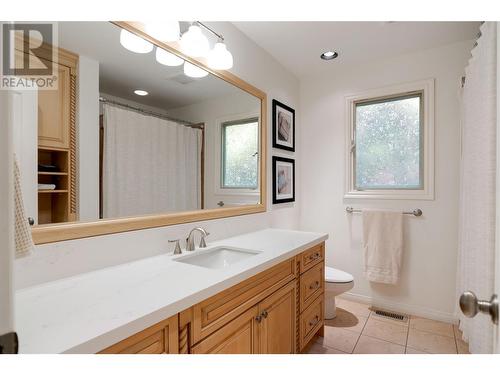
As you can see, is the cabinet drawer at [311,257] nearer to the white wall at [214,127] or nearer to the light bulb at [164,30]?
the white wall at [214,127]

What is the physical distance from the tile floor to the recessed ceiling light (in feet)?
7.68

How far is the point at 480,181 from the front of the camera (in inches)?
55.7

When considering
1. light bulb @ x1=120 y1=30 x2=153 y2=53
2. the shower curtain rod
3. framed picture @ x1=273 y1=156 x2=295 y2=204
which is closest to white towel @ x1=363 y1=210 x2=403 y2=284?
framed picture @ x1=273 y1=156 x2=295 y2=204

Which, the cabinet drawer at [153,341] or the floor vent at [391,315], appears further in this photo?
the floor vent at [391,315]

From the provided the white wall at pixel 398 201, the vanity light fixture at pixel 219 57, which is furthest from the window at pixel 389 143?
the vanity light fixture at pixel 219 57

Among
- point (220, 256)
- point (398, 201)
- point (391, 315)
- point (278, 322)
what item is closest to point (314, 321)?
point (278, 322)

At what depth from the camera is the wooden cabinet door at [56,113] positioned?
1.00 meters

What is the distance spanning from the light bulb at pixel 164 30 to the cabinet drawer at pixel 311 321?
1783mm

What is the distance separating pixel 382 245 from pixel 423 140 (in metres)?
1.00

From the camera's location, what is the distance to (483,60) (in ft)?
4.47

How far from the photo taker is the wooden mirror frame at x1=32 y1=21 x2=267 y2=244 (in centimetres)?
102

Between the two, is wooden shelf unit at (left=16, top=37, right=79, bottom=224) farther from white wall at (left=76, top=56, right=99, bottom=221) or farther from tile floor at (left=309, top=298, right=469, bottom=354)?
tile floor at (left=309, top=298, right=469, bottom=354)

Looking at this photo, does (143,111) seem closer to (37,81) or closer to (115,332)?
(37,81)
